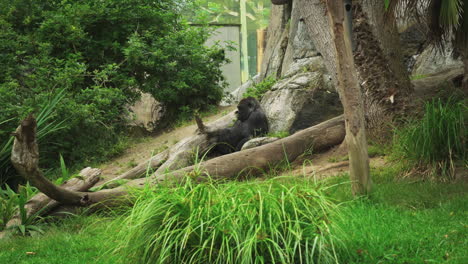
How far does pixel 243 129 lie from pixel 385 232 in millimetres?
6386

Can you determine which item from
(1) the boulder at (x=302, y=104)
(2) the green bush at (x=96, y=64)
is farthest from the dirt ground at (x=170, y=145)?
(1) the boulder at (x=302, y=104)

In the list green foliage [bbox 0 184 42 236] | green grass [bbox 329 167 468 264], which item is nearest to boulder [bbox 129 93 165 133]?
green foliage [bbox 0 184 42 236]

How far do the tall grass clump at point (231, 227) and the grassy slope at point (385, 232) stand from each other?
32 cm

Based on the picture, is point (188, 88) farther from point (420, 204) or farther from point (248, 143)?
point (420, 204)

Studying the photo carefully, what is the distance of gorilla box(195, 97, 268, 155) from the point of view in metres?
10.7

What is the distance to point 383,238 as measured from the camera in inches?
180

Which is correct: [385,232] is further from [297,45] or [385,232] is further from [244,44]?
[244,44]

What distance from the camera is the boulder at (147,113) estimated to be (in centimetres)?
1560

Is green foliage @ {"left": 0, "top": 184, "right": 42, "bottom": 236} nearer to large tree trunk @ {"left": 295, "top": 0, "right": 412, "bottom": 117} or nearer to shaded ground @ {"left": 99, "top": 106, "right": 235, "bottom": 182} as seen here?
shaded ground @ {"left": 99, "top": 106, "right": 235, "bottom": 182}

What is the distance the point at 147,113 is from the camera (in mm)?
17453

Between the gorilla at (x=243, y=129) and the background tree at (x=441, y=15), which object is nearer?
the background tree at (x=441, y=15)

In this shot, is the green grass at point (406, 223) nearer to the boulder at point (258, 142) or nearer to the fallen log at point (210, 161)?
the fallen log at point (210, 161)

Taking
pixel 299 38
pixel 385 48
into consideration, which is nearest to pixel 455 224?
pixel 385 48

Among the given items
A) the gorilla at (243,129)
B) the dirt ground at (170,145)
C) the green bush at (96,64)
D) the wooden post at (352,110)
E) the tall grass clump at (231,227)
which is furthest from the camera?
the green bush at (96,64)
